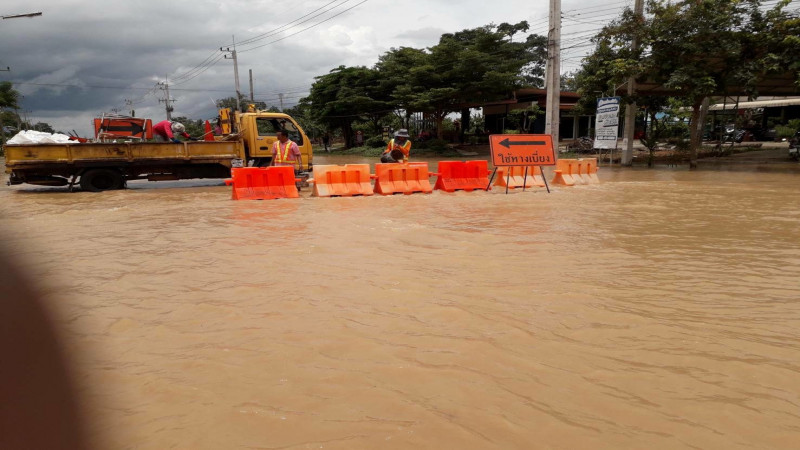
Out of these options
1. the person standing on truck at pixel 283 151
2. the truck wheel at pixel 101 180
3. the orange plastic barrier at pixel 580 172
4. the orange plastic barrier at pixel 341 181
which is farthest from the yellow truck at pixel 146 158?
the orange plastic barrier at pixel 580 172

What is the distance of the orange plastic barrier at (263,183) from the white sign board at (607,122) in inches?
513

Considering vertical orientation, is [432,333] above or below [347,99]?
below

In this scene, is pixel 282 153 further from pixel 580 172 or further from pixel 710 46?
pixel 710 46

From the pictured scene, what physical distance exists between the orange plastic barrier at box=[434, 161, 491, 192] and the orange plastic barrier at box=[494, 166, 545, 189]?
14.6 inches

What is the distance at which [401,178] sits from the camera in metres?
11.3

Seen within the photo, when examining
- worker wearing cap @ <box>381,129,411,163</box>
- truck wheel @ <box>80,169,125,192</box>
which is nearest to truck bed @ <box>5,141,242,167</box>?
truck wheel @ <box>80,169,125,192</box>

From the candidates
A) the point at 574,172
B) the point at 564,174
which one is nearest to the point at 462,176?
the point at 564,174

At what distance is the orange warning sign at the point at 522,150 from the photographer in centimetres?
1097

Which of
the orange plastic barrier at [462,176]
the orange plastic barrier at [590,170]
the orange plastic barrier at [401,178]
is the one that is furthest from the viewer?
the orange plastic barrier at [590,170]

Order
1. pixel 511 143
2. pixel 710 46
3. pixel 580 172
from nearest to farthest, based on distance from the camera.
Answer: pixel 511 143 < pixel 580 172 < pixel 710 46

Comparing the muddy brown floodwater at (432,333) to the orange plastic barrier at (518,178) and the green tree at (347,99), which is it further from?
the green tree at (347,99)

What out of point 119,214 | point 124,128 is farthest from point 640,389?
point 124,128

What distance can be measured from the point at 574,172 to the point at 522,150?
262cm

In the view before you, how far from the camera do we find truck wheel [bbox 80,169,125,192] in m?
12.6
